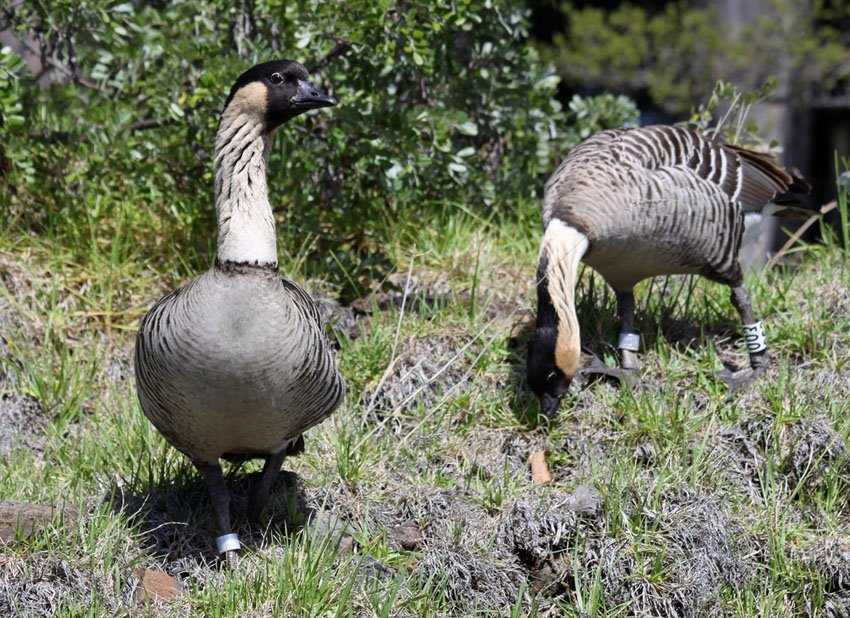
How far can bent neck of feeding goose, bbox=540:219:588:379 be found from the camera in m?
4.64

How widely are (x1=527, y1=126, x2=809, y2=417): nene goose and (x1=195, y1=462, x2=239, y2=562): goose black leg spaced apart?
1537 mm

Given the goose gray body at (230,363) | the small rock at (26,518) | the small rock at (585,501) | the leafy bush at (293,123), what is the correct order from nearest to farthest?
the goose gray body at (230,363) → the small rock at (26,518) → the small rock at (585,501) → the leafy bush at (293,123)

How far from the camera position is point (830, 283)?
18.5 feet

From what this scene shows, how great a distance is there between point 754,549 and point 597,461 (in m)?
0.76

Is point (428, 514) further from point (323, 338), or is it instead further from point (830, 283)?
point (830, 283)

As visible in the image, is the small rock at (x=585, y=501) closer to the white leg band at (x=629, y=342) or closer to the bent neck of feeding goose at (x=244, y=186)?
the white leg band at (x=629, y=342)

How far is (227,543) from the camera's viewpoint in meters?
3.85

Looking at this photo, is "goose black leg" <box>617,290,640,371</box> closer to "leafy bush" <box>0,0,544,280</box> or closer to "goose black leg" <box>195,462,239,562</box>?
"leafy bush" <box>0,0,544,280</box>

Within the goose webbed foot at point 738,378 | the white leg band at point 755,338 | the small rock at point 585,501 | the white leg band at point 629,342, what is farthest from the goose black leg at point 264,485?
the white leg band at point 755,338

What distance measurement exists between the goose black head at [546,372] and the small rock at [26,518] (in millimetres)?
2084

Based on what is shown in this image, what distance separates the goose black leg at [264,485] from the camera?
13.1 ft

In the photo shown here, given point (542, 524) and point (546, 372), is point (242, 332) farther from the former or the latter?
point (546, 372)

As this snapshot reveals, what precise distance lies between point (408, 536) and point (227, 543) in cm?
79

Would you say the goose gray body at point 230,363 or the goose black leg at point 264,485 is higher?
the goose gray body at point 230,363
